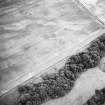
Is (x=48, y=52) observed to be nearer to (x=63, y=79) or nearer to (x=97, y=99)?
(x=63, y=79)

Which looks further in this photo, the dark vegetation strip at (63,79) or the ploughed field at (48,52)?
the ploughed field at (48,52)

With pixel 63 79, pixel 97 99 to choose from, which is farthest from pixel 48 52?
pixel 97 99

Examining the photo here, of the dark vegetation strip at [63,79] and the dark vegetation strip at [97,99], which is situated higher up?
the dark vegetation strip at [63,79]

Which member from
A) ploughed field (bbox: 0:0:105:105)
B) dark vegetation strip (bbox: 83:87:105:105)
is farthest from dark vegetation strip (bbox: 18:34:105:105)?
dark vegetation strip (bbox: 83:87:105:105)

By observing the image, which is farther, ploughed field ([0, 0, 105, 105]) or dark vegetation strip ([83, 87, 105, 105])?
ploughed field ([0, 0, 105, 105])

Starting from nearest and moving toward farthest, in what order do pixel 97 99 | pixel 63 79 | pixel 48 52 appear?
1. pixel 97 99
2. pixel 63 79
3. pixel 48 52

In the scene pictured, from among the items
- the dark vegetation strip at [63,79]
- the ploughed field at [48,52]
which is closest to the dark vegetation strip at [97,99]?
the ploughed field at [48,52]

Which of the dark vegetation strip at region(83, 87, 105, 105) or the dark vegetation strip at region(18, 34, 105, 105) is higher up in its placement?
the dark vegetation strip at region(18, 34, 105, 105)

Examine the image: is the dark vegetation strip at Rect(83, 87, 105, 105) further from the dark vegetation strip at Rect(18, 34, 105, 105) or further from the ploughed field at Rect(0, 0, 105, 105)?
the dark vegetation strip at Rect(18, 34, 105, 105)

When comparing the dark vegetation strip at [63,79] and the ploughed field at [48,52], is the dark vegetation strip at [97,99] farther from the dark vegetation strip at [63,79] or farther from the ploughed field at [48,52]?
the dark vegetation strip at [63,79]
